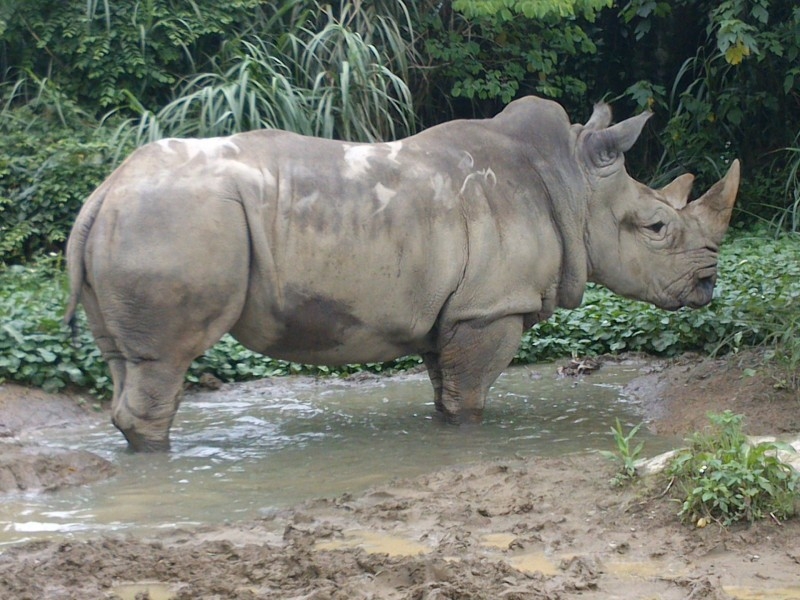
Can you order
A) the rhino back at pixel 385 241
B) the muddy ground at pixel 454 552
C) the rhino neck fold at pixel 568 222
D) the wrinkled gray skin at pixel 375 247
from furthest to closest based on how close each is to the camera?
the rhino neck fold at pixel 568 222, the rhino back at pixel 385 241, the wrinkled gray skin at pixel 375 247, the muddy ground at pixel 454 552

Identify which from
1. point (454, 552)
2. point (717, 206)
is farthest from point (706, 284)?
point (454, 552)

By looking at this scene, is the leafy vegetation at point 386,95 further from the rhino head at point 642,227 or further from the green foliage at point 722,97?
the rhino head at point 642,227

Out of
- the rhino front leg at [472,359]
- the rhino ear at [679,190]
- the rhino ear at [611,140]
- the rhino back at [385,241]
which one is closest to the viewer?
the rhino back at [385,241]

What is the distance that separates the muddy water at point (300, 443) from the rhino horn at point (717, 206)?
1.13 meters

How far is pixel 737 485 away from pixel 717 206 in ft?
10.1

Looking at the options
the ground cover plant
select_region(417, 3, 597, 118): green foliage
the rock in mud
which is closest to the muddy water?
the rock in mud

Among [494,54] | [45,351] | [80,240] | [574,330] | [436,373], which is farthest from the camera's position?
[494,54]

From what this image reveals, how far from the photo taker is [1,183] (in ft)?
31.1

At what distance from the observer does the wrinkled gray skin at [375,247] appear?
552 centimetres

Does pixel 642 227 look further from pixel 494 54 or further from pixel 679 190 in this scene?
pixel 494 54

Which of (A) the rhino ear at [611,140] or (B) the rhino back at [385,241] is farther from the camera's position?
(A) the rhino ear at [611,140]

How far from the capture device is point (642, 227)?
679cm

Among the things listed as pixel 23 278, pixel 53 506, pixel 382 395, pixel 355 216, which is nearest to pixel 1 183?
pixel 23 278

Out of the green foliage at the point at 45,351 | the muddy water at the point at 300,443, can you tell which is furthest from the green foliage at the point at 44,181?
the muddy water at the point at 300,443
